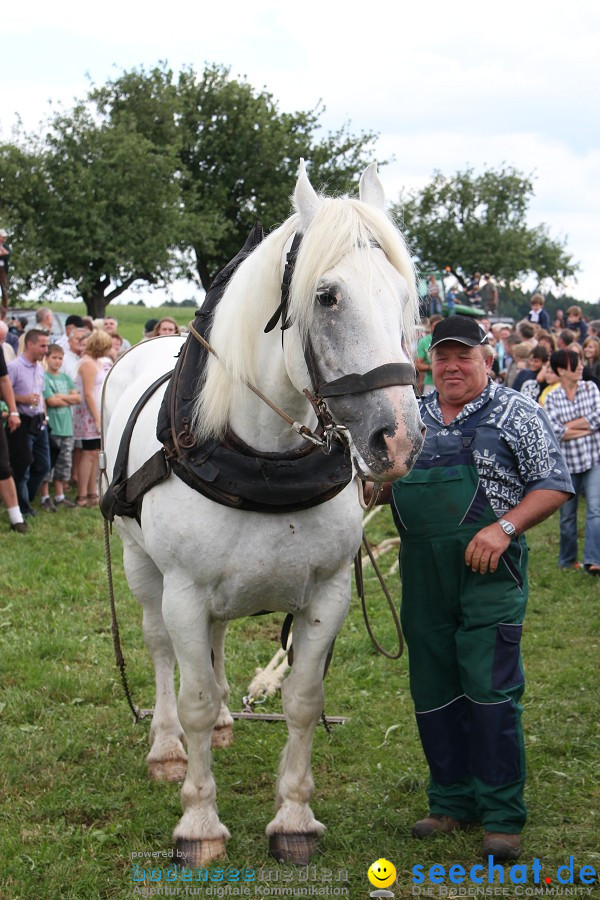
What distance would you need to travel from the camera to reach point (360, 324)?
2.54m

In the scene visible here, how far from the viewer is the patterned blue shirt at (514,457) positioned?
11.0 feet

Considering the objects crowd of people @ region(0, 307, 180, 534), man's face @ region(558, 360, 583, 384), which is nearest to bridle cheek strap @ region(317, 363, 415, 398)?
man's face @ region(558, 360, 583, 384)

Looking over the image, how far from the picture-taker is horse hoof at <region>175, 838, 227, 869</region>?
3.34 metres

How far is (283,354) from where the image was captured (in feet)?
9.57

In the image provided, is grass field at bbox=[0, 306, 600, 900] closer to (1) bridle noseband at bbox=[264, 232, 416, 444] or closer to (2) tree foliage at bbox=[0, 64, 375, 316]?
(1) bridle noseband at bbox=[264, 232, 416, 444]

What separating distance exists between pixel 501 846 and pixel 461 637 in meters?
0.75

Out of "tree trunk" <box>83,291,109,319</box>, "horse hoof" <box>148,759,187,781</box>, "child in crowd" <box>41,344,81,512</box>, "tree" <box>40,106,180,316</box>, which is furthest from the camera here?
"tree trunk" <box>83,291,109,319</box>

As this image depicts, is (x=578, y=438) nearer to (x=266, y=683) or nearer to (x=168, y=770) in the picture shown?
(x=266, y=683)

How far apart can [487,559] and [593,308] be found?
53.9 metres

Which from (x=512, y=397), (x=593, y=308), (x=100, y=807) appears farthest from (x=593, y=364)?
(x=593, y=308)

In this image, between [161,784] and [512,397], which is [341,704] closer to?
[161,784]

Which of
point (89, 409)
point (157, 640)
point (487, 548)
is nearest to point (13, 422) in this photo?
point (89, 409)

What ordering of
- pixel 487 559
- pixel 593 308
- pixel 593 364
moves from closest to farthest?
1. pixel 487 559
2. pixel 593 364
3. pixel 593 308

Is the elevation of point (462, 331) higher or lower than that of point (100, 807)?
higher
